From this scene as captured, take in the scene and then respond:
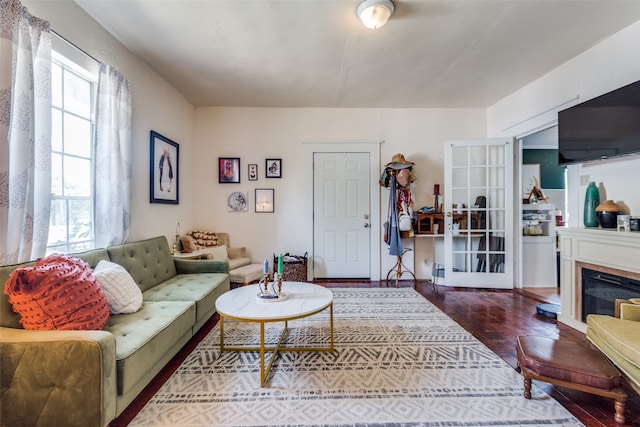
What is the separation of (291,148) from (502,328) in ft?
11.1

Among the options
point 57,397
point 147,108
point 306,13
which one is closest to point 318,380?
point 57,397

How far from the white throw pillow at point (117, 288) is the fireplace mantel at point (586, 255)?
3.68m

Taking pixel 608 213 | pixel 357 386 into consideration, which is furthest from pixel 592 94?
pixel 357 386

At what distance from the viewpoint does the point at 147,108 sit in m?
2.91

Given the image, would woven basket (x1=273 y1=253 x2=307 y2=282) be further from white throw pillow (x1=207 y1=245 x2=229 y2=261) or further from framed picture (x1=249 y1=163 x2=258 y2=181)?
framed picture (x1=249 y1=163 x2=258 y2=181)

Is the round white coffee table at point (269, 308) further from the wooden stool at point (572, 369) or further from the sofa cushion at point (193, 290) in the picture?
the wooden stool at point (572, 369)

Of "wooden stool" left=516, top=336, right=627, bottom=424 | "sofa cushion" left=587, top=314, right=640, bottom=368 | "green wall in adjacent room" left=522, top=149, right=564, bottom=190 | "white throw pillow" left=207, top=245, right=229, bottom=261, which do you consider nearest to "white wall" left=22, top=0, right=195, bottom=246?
"white throw pillow" left=207, top=245, right=229, bottom=261

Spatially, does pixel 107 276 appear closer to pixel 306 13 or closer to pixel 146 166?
pixel 146 166

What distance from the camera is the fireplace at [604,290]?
82.4 inches

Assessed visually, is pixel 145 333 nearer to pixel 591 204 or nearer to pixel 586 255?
pixel 586 255

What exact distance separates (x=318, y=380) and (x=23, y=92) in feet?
8.14

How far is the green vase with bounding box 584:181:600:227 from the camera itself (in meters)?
2.39

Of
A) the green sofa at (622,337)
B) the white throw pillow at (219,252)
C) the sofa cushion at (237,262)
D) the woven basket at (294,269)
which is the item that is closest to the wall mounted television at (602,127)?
the green sofa at (622,337)

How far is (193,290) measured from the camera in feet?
7.70
